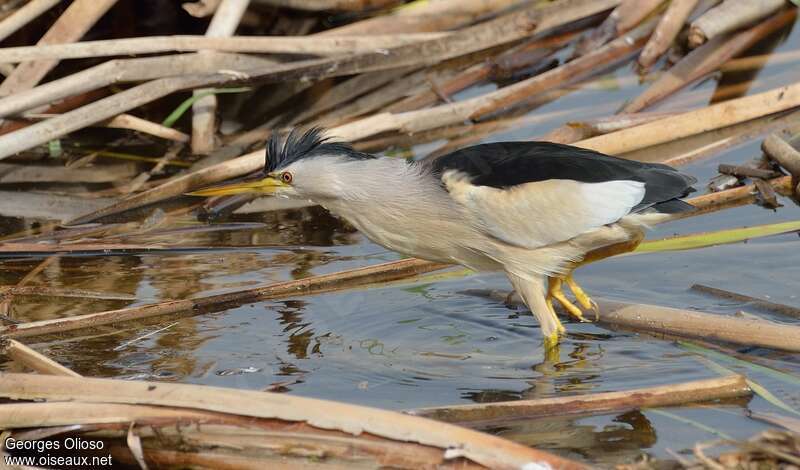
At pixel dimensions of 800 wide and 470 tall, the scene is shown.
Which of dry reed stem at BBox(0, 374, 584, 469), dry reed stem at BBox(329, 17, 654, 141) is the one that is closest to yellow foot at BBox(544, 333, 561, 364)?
dry reed stem at BBox(0, 374, 584, 469)

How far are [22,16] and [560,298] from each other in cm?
247

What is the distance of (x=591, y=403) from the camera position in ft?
8.69

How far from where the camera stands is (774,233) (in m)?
3.77

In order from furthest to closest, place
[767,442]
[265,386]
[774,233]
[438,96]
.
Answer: [438,96], [774,233], [265,386], [767,442]

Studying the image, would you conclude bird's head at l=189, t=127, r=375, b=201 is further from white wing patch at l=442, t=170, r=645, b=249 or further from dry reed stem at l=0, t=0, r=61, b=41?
dry reed stem at l=0, t=0, r=61, b=41

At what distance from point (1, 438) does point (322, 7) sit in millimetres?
3505

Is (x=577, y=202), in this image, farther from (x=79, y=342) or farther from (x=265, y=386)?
(x=79, y=342)

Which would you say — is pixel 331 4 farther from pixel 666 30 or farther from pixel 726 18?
pixel 726 18

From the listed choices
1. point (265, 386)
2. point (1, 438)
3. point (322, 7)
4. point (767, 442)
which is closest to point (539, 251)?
point (265, 386)

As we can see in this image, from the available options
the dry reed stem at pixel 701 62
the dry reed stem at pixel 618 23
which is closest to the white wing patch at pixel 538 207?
the dry reed stem at pixel 701 62

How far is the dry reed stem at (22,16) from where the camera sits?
4578 mm

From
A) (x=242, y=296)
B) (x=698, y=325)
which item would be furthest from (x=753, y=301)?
(x=242, y=296)

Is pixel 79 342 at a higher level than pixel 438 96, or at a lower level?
lower

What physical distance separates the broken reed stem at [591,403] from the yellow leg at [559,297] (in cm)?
79
